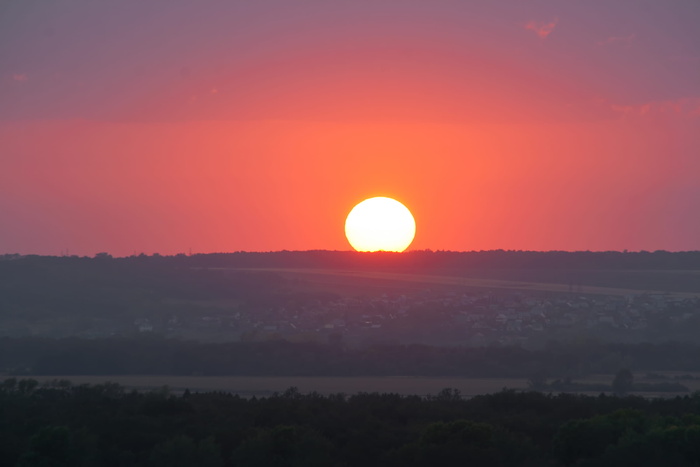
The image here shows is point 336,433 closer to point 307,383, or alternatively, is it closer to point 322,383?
point 322,383

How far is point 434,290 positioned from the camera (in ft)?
350

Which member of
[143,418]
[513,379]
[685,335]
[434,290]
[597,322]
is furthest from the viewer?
[434,290]

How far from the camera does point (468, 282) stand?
113375mm

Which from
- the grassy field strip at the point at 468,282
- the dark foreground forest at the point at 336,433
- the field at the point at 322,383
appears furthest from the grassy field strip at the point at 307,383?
the grassy field strip at the point at 468,282

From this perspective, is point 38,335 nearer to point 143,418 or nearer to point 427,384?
point 427,384

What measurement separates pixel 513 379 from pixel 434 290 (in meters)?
45.3

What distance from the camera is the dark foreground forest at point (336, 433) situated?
2714 centimetres

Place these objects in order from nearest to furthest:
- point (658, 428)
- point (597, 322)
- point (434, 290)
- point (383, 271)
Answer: point (658, 428), point (597, 322), point (434, 290), point (383, 271)

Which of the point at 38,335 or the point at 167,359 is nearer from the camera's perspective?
the point at 167,359

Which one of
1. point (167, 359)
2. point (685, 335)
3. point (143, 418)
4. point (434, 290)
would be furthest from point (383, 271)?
point (143, 418)

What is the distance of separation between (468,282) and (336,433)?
273ft

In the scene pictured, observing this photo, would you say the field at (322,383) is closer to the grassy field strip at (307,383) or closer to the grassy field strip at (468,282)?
the grassy field strip at (307,383)

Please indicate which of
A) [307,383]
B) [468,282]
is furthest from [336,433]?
[468,282]

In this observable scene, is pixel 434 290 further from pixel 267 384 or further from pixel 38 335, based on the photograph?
pixel 267 384
